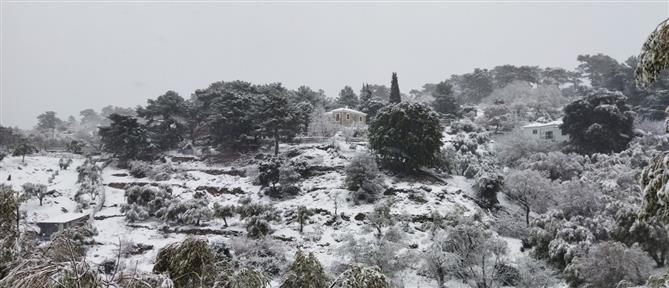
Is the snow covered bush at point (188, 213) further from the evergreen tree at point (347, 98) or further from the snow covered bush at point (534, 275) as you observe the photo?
the evergreen tree at point (347, 98)

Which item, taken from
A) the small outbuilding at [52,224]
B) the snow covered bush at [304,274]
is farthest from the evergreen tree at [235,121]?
the snow covered bush at [304,274]

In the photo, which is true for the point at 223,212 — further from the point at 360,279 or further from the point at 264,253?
the point at 360,279

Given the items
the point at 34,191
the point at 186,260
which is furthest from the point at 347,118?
the point at 186,260

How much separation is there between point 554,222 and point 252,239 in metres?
18.3

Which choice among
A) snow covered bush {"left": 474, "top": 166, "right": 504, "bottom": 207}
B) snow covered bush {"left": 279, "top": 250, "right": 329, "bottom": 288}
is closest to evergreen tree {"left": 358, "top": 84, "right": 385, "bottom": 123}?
snow covered bush {"left": 474, "top": 166, "right": 504, "bottom": 207}

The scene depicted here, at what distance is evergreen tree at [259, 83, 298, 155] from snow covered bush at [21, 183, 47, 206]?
20462mm

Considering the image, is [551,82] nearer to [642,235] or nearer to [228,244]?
[642,235]

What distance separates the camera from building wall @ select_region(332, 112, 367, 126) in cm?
5972

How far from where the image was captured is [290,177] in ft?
114

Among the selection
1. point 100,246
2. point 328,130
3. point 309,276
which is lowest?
point 100,246

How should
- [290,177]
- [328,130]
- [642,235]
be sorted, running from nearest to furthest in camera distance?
1. [642,235]
2. [290,177]
3. [328,130]

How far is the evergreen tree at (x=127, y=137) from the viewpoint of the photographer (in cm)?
4472

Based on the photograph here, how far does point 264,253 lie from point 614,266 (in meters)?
17.7

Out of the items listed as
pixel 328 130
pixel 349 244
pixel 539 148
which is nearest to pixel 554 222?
pixel 349 244
